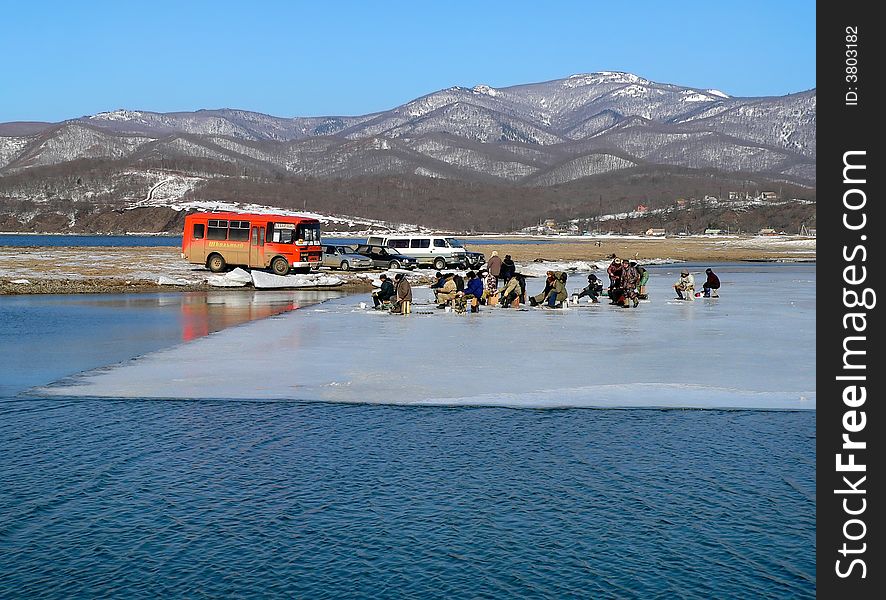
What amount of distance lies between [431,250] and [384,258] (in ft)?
14.0

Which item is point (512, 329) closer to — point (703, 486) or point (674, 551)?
point (703, 486)

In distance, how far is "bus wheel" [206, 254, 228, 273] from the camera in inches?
1927

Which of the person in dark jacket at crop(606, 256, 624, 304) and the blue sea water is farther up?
the person in dark jacket at crop(606, 256, 624, 304)

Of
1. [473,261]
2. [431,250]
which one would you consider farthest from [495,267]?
[473,261]

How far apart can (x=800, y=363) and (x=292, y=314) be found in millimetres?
15283

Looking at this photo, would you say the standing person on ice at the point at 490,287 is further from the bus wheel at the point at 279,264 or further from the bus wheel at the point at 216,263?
the bus wheel at the point at 216,263

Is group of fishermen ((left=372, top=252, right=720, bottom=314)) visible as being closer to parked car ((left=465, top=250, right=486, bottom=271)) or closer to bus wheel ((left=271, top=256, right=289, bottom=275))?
bus wheel ((left=271, top=256, right=289, bottom=275))

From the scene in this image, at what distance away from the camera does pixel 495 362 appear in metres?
18.9

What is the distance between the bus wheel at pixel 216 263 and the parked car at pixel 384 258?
399 inches

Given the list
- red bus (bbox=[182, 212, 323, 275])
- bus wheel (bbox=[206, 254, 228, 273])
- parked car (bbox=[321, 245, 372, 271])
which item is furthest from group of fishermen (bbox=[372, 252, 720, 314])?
parked car (bbox=[321, 245, 372, 271])

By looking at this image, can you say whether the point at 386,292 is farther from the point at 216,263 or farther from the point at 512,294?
the point at 216,263
